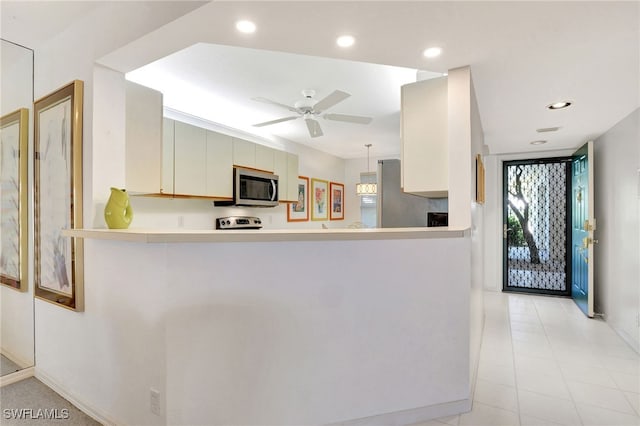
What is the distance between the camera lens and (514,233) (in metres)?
5.20

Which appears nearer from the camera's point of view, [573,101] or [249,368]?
[249,368]

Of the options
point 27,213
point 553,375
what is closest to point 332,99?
point 27,213

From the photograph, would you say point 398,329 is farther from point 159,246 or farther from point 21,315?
point 21,315

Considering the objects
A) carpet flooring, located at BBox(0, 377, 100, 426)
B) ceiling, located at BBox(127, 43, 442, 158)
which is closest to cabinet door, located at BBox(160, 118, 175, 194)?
ceiling, located at BBox(127, 43, 442, 158)

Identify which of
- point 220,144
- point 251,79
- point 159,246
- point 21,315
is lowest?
point 21,315

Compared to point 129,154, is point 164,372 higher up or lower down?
lower down

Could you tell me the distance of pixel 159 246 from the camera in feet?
5.01

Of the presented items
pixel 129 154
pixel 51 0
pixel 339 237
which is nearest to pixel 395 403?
pixel 339 237

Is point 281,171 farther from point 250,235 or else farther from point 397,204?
point 250,235

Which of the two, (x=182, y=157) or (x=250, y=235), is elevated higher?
(x=182, y=157)

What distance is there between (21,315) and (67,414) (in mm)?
1041

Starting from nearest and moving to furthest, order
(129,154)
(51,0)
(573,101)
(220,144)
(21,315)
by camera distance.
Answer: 1. (51,0)
2. (129,154)
3. (21,315)
4. (573,101)
5. (220,144)

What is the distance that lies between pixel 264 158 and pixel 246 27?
2.90 m

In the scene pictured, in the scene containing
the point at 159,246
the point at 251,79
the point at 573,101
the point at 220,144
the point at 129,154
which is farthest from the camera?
the point at 220,144
